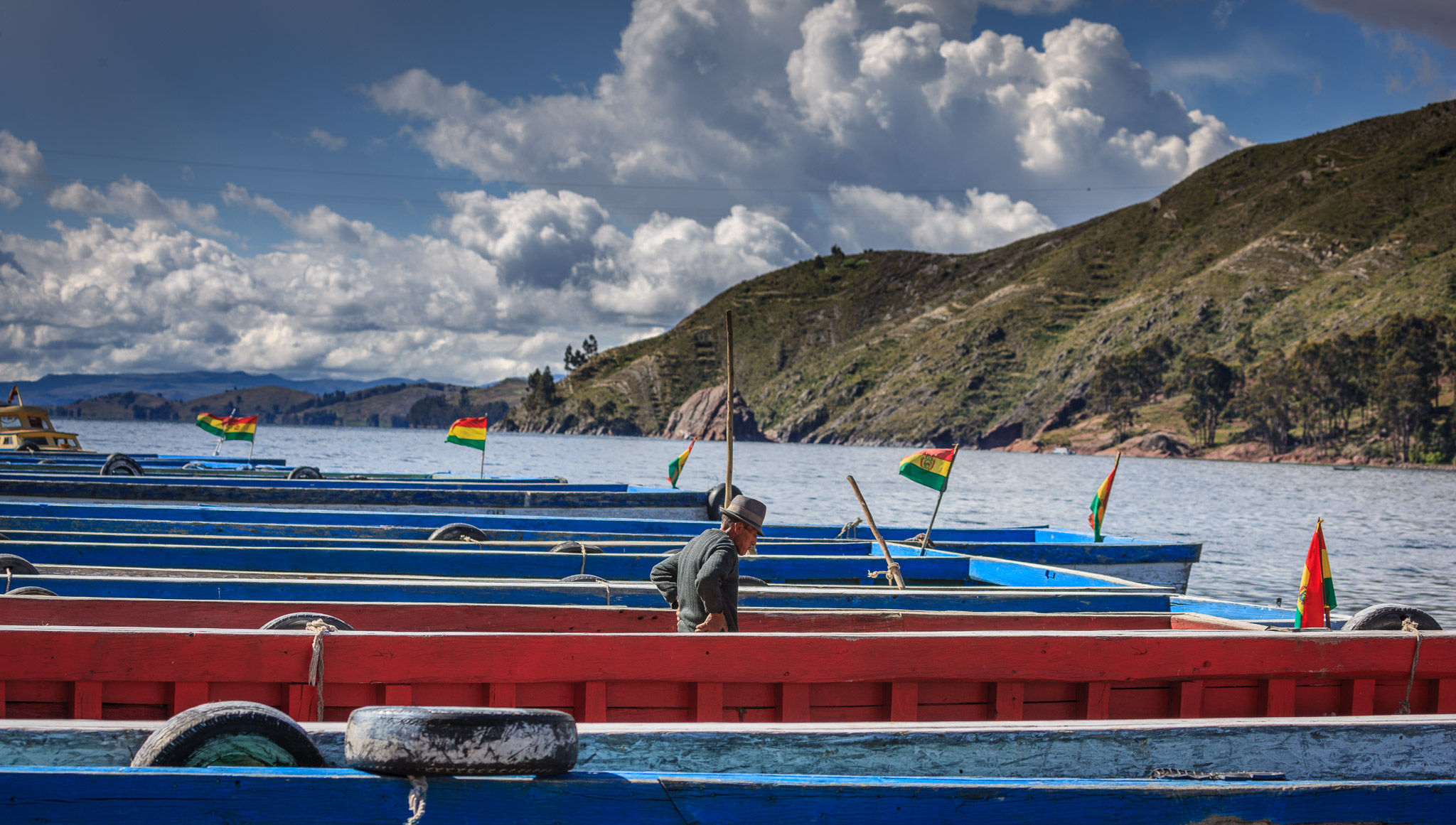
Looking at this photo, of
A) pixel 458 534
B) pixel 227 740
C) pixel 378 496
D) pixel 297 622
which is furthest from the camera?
pixel 378 496

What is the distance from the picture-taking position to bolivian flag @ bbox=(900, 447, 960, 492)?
42.3 ft

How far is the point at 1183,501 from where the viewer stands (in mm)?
46969

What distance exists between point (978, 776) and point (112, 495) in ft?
62.8

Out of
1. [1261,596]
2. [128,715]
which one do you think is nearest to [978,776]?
[128,715]

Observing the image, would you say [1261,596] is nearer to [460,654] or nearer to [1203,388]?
[460,654]

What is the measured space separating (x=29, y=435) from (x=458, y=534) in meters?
26.5

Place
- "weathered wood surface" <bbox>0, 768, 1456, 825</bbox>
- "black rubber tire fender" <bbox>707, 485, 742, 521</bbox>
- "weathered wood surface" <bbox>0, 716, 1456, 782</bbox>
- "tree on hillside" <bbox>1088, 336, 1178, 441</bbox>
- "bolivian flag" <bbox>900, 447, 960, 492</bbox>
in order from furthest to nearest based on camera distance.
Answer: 1. "tree on hillside" <bbox>1088, 336, 1178, 441</bbox>
2. "black rubber tire fender" <bbox>707, 485, 742, 521</bbox>
3. "bolivian flag" <bbox>900, 447, 960, 492</bbox>
4. "weathered wood surface" <bbox>0, 716, 1456, 782</bbox>
5. "weathered wood surface" <bbox>0, 768, 1456, 825</bbox>

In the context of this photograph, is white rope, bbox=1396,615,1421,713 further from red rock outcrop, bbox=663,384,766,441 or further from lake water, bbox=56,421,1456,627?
red rock outcrop, bbox=663,384,766,441

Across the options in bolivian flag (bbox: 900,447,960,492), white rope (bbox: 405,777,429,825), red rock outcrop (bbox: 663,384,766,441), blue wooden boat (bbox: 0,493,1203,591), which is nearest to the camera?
white rope (bbox: 405,777,429,825)

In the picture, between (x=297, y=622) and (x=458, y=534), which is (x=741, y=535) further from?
(x=458, y=534)

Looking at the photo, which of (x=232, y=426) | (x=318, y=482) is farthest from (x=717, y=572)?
(x=232, y=426)

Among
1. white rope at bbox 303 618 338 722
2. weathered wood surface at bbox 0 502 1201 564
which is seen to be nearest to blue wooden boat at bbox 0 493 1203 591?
weathered wood surface at bbox 0 502 1201 564

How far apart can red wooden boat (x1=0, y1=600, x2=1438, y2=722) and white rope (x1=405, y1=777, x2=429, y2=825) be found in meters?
1.97

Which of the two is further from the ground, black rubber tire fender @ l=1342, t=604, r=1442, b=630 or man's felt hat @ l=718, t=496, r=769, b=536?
man's felt hat @ l=718, t=496, r=769, b=536
